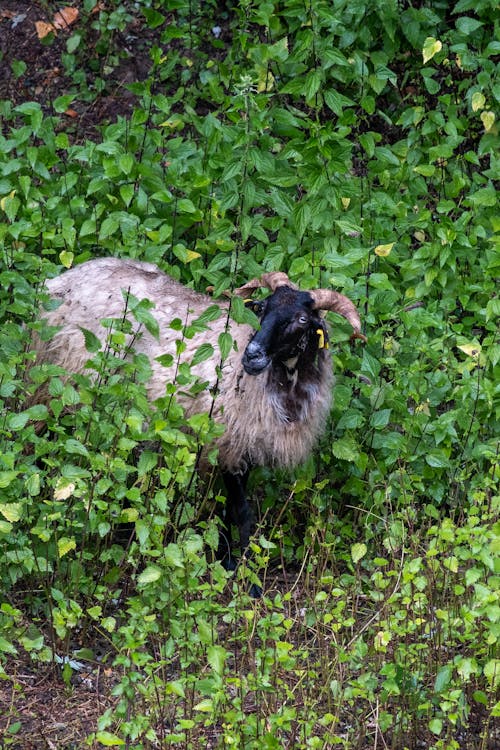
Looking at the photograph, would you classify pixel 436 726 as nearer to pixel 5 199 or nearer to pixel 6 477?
pixel 6 477

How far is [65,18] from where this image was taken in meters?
9.80

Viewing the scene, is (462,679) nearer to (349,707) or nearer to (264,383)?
(349,707)

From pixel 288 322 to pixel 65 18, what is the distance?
5110mm

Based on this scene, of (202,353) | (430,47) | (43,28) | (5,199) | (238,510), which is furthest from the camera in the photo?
(43,28)

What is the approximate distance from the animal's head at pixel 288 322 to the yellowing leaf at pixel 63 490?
1281mm

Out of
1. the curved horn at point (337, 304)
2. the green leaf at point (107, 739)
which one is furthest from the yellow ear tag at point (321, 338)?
the green leaf at point (107, 739)

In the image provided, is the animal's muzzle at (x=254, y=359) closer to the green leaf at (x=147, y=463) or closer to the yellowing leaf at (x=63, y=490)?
the green leaf at (x=147, y=463)

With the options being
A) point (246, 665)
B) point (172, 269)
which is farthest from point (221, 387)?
point (246, 665)

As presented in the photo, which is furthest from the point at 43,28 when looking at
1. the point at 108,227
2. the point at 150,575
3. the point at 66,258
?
the point at 150,575

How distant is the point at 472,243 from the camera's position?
713 centimetres

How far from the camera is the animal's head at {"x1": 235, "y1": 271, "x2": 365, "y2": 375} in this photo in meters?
5.85

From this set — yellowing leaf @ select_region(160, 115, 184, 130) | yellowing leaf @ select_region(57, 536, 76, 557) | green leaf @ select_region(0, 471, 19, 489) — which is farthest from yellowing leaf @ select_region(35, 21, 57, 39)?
yellowing leaf @ select_region(57, 536, 76, 557)

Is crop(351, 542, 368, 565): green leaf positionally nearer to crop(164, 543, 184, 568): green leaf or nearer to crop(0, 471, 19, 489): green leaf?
crop(164, 543, 184, 568): green leaf

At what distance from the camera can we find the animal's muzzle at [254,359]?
5809mm
